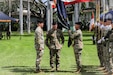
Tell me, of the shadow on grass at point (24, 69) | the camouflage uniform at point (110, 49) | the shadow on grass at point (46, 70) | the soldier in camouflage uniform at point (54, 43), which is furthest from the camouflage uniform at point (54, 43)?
the camouflage uniform at point (110, 49)

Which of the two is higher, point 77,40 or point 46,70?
point 77,40

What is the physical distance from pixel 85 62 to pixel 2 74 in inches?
209

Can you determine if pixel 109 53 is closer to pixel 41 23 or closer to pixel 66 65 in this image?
pixel 41 23

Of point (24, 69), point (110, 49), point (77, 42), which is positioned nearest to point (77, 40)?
point (77, 42)

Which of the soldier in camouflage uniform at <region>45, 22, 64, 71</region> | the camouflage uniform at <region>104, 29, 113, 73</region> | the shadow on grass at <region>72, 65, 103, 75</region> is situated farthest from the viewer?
the soldier in camouflage uniform at <region>45, 22, 64, 71</region>

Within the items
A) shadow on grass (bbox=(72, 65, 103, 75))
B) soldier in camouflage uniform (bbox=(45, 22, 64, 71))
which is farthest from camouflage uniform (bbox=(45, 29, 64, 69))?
shadow on grass (bbox=(72, 65, 103, 75))

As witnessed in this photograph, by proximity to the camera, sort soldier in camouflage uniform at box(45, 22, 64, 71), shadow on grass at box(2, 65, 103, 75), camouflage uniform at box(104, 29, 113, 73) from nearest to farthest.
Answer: camouflage uniform at box(104, 29, 113, 73)
shadow on grass at box(2, 65, 103, 75)
soldier in camouflage uniform at box(45, 22, 64, 71)

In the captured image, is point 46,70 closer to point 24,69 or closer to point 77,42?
point 24,69

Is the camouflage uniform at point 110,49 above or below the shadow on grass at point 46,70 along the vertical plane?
above

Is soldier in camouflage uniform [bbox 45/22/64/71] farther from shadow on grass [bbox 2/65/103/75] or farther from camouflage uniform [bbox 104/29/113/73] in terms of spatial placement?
camouflage uniform [bbox 104/29/113/73]

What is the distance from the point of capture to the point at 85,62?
18406 millimetres

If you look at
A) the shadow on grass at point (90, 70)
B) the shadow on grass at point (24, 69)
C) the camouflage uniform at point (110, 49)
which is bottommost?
the shadow on grass at point (90, 70)

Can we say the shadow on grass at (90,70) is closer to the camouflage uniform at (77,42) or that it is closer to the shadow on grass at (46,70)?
the shadow on grass at (46,70)

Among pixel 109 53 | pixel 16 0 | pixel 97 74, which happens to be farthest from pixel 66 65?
pixel 16 0
